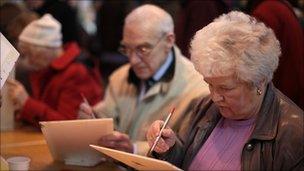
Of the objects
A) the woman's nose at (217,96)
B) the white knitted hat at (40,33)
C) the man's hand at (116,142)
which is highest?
the white knitted hat at (40,33)

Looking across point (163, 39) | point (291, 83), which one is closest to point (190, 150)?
point (163, 39)

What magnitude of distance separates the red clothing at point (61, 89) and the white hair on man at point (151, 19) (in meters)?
0.62

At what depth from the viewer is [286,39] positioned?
2826 mm

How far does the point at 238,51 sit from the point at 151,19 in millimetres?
817

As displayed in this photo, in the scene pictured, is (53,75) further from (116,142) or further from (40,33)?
(116,142)

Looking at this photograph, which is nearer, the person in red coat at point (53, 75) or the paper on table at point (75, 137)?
the paper on table at point (75, 137)

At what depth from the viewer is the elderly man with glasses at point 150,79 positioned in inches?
102

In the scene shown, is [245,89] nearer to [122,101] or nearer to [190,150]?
[190,150]

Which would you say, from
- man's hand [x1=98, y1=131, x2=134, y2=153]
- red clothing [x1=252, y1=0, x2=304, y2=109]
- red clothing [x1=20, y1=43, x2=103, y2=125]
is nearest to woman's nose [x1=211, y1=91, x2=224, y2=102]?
man's hand [x1=98, y1=131, x2=134, y2=153]

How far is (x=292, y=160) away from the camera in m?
1.85

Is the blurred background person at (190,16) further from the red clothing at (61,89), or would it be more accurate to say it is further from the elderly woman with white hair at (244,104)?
the elderly woman with white hair at (244,104)

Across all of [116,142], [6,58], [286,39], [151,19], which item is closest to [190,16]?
[286,39]

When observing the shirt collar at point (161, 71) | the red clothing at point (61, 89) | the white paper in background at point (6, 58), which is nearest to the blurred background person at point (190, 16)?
the shirt collar at point (161, 71)

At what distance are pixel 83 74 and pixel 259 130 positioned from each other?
56.3 inches
